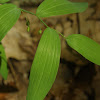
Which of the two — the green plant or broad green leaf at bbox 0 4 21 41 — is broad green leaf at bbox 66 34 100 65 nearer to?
the green plant

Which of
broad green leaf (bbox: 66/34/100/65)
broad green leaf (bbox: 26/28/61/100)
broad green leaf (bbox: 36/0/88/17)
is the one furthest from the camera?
broad green leaf (bbox: 36/0/88/17)

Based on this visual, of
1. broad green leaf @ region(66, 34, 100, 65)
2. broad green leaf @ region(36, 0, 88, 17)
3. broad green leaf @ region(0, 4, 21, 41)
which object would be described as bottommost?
broad green leaf @ region(66, 34, 100, 65)

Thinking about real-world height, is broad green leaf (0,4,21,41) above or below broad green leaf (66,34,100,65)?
above

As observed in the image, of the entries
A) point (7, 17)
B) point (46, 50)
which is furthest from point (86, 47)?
point (7, 17)

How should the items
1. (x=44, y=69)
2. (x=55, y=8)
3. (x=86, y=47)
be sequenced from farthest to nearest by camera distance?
(x=55, y=8)
(x=86, y=47)
(x=44, y=69)

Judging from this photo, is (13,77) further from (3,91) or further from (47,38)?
(47,38)

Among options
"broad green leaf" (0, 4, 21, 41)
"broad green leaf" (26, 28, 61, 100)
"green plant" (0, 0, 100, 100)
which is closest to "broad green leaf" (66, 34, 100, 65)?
"green plant" (0, 0, 100, 100)

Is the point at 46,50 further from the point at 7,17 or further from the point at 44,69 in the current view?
the point at 7,17

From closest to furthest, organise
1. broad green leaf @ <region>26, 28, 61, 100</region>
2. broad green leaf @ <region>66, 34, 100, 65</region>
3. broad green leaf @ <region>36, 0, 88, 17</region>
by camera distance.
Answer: broad green leaf @ <region>26, 28, 61, 100</region>, broad green leaf @ <region>66, 34, 100, 65</region>, broad green leaf @ <region>36, 0, 88, 17</region>
